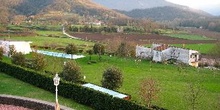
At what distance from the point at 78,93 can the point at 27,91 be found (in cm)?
590

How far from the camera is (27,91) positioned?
110ft

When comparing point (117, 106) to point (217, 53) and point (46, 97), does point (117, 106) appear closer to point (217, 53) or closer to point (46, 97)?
point (46, 97)

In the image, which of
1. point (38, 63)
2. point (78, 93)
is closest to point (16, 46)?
point (38, 63)

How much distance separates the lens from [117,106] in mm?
26125

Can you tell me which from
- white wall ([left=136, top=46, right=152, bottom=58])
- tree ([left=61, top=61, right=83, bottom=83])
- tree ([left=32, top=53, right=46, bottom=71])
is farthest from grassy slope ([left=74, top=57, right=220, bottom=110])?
white wall ([left=136, top=46, right=152, bottom=58])

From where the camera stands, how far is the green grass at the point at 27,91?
30.0m

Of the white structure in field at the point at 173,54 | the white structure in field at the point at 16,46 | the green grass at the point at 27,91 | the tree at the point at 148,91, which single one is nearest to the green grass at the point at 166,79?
the tree at the point at 148,91

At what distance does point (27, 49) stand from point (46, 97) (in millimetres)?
38188

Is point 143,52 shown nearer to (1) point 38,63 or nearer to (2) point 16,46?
(2) point 16,46

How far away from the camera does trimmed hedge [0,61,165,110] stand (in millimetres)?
25978

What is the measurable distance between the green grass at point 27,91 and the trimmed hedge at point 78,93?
0.46 metres

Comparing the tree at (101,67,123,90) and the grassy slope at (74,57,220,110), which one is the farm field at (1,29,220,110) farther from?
the tree at (101,67,123,90)

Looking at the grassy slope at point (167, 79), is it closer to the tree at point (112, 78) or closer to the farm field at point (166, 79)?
the farm field at point (166, 79)

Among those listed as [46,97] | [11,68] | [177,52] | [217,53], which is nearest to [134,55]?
[177,52]
